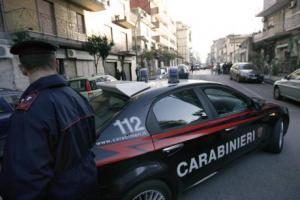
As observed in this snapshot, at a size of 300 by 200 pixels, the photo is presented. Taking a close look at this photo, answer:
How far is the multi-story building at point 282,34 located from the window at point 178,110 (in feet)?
59.8

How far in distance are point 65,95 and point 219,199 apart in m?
→ 2.31

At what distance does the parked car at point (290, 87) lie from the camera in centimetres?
707

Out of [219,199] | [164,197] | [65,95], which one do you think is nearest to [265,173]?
[219,199]

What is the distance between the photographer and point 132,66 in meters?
26.8

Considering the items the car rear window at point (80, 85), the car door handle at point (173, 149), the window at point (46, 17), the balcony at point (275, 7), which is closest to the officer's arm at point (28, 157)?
the car door handle at point (173, 149)

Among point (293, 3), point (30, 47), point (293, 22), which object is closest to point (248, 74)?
point (293, 22)

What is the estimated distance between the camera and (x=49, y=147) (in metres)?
1.19

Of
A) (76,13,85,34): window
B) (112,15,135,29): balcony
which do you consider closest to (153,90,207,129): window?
(76,13,85,34): window

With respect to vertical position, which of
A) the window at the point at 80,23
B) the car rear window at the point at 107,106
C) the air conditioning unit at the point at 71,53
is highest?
the window at the point at 80,23

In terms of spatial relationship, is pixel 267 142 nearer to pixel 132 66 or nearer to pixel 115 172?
pixel 115 172

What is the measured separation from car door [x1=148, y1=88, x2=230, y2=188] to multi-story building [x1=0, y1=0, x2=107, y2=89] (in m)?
10.2

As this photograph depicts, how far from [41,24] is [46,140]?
43.5 feet

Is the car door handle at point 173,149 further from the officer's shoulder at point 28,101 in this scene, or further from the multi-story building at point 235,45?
the multi-story building at point 235,45

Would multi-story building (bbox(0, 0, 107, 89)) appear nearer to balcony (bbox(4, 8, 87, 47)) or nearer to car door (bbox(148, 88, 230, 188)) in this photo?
balcony (bbox(4, 8, 87, 47))
